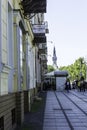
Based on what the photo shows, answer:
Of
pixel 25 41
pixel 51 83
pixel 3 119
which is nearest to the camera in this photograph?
pixel 3 119

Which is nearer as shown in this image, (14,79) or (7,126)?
(7,126)

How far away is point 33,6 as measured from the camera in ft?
75.9

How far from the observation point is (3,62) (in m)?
12.8

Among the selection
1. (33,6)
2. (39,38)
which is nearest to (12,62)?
(33,6)

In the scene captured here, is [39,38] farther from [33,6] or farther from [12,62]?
[12,62]

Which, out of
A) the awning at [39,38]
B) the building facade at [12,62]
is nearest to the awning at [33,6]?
the building facade at [12,62]

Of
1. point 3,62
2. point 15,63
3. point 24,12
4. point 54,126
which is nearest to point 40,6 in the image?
point 24,12

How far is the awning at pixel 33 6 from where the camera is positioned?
21.8 meters

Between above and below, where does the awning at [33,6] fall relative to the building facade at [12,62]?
above

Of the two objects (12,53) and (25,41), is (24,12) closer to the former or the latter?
(25,41)

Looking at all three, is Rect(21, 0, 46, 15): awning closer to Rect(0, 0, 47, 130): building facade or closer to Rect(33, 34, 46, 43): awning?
Rect(0, 0, 47, 130): building facade

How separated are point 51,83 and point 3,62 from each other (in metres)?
66.0

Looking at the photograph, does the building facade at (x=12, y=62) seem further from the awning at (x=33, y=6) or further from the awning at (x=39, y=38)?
Result: the awning at (x=39, y=38)

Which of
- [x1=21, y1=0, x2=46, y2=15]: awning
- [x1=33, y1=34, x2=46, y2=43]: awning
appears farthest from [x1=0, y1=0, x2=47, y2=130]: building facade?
[x1=33, y1=34, x2=46, y2=43]: awning
